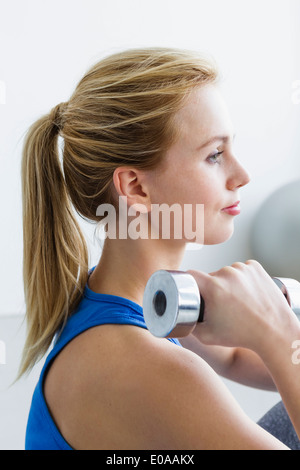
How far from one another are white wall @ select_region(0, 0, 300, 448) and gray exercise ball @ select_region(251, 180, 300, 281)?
0.88 feet

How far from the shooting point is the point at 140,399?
2.85 ft

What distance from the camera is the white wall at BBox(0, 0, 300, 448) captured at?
2773mm

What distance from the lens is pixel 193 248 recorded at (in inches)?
134

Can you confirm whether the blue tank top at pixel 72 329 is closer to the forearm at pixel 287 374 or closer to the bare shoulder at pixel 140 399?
the bare shoulder at pixel 140 399

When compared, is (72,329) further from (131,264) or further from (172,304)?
(172,304)

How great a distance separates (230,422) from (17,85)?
2338 millimetres

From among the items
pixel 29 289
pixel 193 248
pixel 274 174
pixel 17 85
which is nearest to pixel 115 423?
pixel 29 289

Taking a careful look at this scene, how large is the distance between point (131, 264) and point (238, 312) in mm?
314

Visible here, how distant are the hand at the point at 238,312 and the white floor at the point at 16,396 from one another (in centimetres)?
120

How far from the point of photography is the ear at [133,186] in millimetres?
1090

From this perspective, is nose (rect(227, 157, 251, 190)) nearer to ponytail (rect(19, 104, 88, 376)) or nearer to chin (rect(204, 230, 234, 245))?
chin (rect(204, 230, 234, 245))

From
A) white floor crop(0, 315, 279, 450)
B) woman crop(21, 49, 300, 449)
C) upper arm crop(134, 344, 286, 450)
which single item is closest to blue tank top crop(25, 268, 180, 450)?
woman crop(21, 49, 300, 449)

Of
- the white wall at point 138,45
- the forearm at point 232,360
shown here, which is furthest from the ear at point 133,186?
the white wall at point 138,45

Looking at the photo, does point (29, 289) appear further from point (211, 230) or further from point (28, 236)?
point (211, 230)
